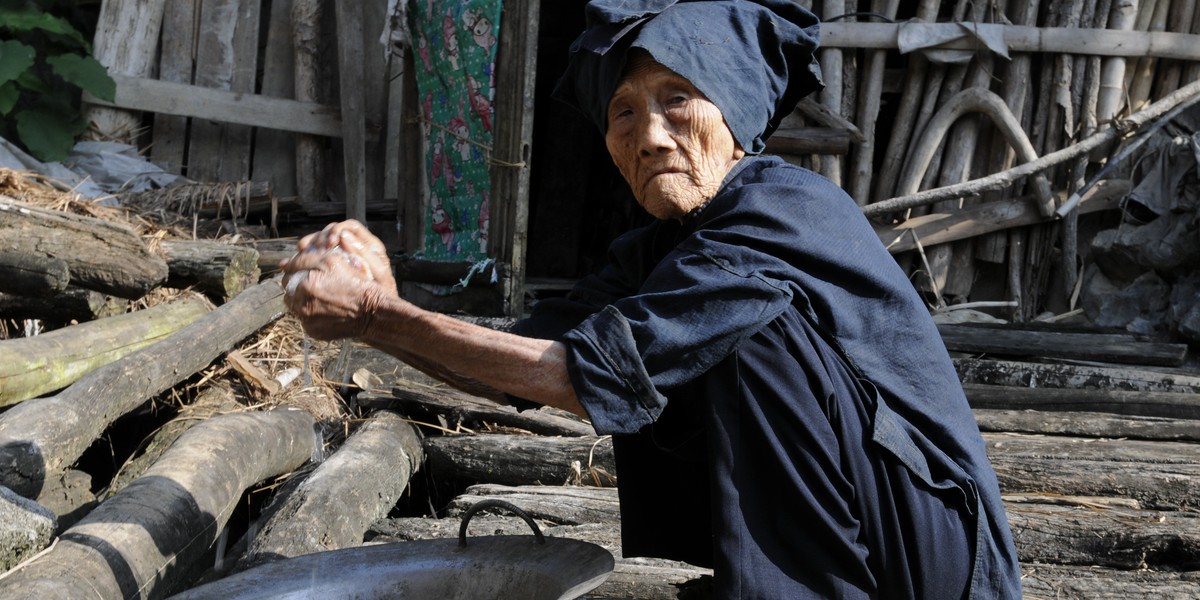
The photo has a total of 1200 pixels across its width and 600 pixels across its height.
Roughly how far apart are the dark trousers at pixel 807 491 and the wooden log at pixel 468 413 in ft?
6.74

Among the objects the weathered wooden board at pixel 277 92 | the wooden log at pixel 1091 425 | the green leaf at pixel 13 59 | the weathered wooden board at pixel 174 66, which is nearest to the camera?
the wooden log at pixel 1091 425

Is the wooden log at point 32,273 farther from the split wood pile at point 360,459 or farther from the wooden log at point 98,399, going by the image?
the wooden log at point 98,399

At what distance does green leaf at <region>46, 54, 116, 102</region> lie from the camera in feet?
21.9

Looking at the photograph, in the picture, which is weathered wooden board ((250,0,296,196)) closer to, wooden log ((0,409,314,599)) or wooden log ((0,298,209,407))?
wooden log ((0,298,209,407))

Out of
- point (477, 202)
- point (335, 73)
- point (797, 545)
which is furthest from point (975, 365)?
point (335, 73)

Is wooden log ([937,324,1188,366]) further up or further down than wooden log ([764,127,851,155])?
further down

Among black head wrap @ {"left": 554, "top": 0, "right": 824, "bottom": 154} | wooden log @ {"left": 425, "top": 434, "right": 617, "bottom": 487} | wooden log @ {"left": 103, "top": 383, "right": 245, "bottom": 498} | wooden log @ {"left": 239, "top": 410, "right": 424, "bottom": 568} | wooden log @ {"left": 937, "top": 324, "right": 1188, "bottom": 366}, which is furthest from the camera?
wooden log @ {"left": 937, "top": 324, "right": 1188, "bottom": 366}

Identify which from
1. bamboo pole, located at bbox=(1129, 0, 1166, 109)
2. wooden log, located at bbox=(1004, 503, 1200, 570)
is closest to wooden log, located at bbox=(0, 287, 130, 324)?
wooden log, located at bbox=(1004, 503, 1200, 570)

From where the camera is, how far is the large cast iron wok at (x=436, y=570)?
1.94 metres

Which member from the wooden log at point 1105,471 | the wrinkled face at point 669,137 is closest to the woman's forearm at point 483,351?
the wrinkled face at point 669,137

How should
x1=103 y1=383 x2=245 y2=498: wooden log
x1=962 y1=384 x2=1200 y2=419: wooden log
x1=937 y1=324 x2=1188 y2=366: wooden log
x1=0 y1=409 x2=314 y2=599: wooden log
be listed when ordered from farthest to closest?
x1=937 y1=324 x2=1188 y2=366: wooden log
x1=962 y1=384 x2=1200 y2=419: wooden log
x1=103 y1=383 x2=245 y2=498: wooden log
x1=0 y1=409 x2=314 y2=599: wooden log

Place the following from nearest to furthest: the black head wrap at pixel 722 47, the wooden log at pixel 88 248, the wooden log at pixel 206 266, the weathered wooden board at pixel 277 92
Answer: the black head wrap at pixel 722 47 < the wooden log at pixel 88 248 < the wooden log at pixel 206 266 < the weathered wooden board at pixel 277 92

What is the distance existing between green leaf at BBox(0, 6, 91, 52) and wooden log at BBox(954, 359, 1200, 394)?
5334mm

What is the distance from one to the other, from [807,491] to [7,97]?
241 inches
